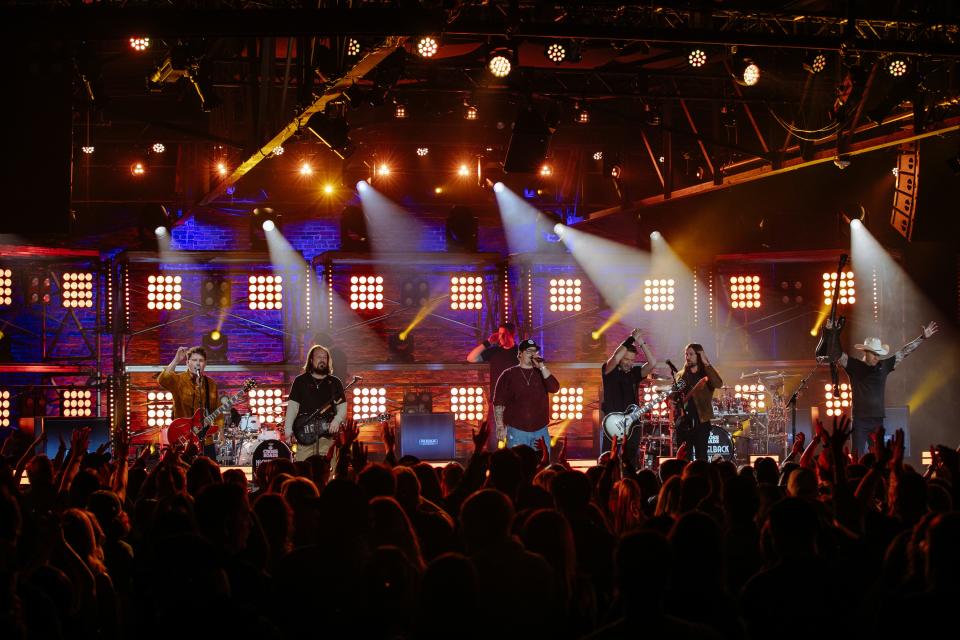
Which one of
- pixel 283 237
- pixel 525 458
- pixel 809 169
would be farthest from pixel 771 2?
pixel 283 237

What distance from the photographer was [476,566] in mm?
3553

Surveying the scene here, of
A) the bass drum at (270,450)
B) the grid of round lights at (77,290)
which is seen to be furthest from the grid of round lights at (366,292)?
the bass drum at (270,450)

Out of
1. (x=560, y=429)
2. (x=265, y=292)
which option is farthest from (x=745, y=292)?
(x=265, y=292)

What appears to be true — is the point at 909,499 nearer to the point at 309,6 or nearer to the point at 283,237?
the point at 309,6

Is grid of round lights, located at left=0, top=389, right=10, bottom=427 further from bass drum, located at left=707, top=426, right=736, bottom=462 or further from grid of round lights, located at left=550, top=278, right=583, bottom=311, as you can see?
bass drum, located at left=707, top=426, right=736, bottom=462

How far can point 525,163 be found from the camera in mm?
13164

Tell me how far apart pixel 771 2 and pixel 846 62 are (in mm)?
3241

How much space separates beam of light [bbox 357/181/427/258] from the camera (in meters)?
20.1

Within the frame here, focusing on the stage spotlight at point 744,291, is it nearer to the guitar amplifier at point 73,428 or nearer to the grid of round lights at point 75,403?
the guitar amplifier at point 73,428

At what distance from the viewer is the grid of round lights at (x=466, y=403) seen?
784 inches

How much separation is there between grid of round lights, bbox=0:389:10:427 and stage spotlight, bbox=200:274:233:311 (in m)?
3.75

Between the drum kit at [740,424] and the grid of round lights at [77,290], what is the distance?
34.4 ft

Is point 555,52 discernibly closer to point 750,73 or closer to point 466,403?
point 750,73

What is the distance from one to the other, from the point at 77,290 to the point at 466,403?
7618 mm
